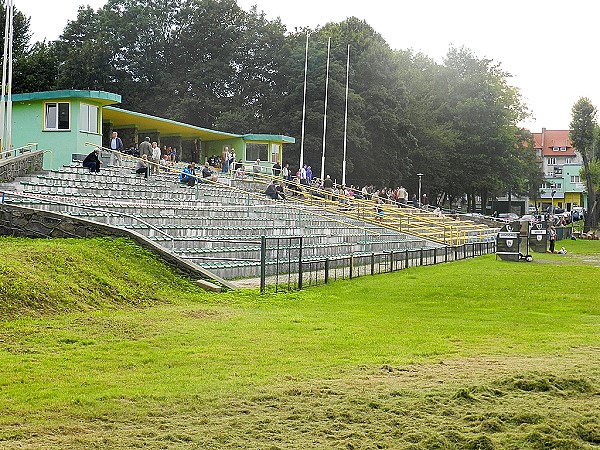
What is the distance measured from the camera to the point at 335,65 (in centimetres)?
6100

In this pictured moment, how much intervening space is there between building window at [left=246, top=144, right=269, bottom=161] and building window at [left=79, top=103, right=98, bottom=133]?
63.6 feet

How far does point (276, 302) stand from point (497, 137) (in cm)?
6180

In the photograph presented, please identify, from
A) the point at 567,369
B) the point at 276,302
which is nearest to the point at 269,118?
the point at 276,302

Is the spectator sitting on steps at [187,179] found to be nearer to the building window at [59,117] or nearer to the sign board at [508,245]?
the building window at [59,117]

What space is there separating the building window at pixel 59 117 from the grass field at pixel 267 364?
51.1 ft

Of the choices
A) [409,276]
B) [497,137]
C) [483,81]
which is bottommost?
[409,276]

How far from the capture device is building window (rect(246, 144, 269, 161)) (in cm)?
5206

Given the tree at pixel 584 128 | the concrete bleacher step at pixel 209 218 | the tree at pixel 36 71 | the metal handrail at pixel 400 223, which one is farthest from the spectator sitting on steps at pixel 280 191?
the tree at pixel 584 128

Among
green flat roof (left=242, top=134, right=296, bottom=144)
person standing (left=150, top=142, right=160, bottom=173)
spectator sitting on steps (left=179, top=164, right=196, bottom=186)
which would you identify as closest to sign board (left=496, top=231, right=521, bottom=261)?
spectator sitting on steps (left=179, top=164, right=196, bottom=186)

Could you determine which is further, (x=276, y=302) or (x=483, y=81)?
(x=483, y=81)

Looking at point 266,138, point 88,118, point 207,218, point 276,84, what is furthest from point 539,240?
point 276,84

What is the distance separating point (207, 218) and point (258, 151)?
88.4 ft

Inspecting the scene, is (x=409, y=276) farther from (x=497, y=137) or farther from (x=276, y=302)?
(x=497, y=137)

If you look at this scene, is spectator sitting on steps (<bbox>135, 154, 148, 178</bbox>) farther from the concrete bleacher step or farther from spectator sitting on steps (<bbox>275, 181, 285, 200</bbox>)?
spectator sitting on steps (<bbox>275, 181, 285, 200</bbox>)
